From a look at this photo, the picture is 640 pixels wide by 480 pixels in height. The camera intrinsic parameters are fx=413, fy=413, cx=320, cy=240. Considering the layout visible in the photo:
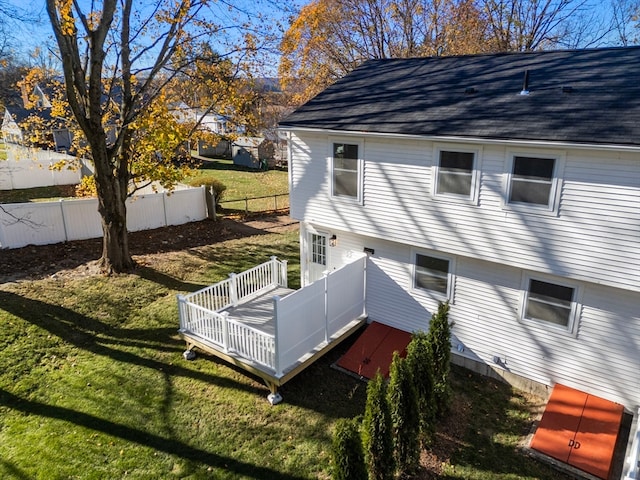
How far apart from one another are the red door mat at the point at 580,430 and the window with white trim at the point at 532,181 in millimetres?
3682

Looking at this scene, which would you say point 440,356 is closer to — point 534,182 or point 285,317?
point 285,317

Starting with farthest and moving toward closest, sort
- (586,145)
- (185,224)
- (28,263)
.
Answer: (185,224), (28,263), (586,145)

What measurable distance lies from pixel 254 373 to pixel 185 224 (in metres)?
12.7

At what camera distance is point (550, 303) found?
8.06 metres

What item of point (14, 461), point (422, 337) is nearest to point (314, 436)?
point (422, 337)

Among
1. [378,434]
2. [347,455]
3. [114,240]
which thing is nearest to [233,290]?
[114,240]

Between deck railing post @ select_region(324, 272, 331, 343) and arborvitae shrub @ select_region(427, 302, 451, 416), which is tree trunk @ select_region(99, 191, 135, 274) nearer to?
deck railing post @ select_region(324, 272, 331, 343)

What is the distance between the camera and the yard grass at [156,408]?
6703 millimetres

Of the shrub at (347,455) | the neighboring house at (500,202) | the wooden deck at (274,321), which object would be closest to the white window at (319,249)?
the neighboring house at (500,202)

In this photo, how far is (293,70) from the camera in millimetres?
27234

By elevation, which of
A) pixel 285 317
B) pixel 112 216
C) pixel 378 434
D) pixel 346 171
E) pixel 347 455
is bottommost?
pixel 378 434

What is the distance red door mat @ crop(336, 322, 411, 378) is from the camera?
362 inches

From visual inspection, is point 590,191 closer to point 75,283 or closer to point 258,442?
point 258,442

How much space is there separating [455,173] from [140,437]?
25.3ft
